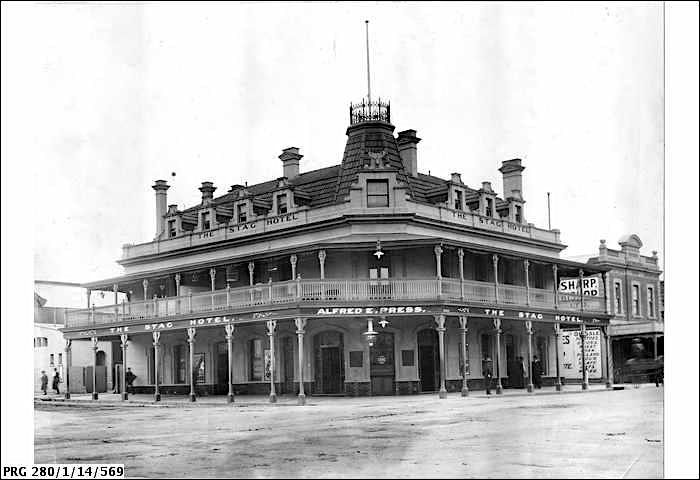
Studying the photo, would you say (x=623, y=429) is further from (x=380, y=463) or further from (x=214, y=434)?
(x=214, y=434)

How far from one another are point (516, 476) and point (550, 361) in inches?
1055

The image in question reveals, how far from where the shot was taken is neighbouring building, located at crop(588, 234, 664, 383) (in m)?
42.6

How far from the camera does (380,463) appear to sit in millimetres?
13305

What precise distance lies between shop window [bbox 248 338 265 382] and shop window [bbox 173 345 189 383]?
4.89 metres

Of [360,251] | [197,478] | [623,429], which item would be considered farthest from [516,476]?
[360,251]

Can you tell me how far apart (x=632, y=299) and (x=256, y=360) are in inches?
815

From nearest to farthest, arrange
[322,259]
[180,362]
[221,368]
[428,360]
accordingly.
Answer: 1. [322,259]
2. [428,360]
3. [221,368]
4. [180,362]

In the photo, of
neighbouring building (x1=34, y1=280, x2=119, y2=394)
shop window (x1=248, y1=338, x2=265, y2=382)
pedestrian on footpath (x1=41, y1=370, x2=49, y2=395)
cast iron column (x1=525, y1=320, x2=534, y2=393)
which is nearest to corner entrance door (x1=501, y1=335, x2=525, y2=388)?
cast iron column (x1=525, y1=320, x2=534, y2=393)

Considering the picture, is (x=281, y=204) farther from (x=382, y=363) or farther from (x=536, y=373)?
(x=536, y=373)

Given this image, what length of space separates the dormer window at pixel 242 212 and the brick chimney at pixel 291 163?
2.07 meters

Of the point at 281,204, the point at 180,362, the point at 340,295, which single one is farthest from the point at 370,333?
the point at 180,362

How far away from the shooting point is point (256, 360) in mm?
33938

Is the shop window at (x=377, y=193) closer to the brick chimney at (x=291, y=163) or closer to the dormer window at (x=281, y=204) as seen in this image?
the dormer window at (x=281, y=204)

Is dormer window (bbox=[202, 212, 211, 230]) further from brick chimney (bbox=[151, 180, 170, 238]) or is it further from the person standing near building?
the person standing near building
